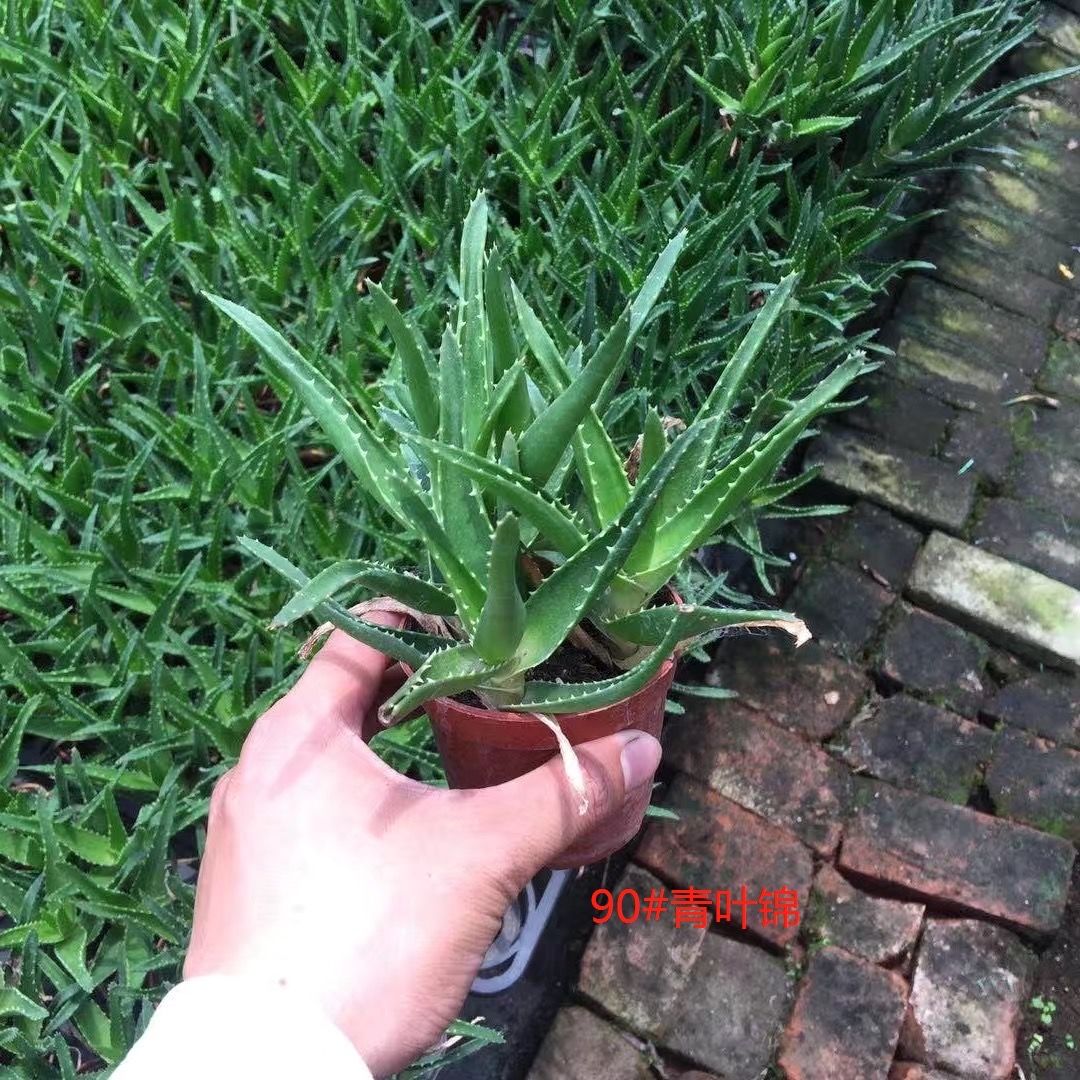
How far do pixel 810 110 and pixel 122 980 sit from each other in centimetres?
177

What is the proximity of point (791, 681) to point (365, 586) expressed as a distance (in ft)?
3.63

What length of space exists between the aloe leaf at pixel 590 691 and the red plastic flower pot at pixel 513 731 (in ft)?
0.06

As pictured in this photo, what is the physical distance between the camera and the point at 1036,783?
1.81 meters

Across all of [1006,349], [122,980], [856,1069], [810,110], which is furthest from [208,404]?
[1006,349]

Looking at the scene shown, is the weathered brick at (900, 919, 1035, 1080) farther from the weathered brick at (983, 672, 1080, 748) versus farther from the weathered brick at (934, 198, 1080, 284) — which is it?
the weathered brick at (934, 198, 1080, 284)

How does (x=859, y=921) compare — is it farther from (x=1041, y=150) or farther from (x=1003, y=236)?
(x=1041, y=150)

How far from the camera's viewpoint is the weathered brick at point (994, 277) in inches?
96.0

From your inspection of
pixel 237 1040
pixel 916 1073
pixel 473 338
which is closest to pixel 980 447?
pixel 916 1073

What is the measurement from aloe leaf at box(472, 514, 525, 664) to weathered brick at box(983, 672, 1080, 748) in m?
1.29

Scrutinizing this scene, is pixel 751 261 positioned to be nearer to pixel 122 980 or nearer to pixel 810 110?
pixel 810 110

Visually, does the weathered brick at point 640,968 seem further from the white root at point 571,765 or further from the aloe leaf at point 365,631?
the aloe leaf at point 365,631

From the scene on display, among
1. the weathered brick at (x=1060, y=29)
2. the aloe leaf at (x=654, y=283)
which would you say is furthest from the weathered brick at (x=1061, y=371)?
the aloe leaf at (x=654, y=283)

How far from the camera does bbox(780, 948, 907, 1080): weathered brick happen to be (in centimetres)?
153

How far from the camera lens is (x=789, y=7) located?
6.23 ft
